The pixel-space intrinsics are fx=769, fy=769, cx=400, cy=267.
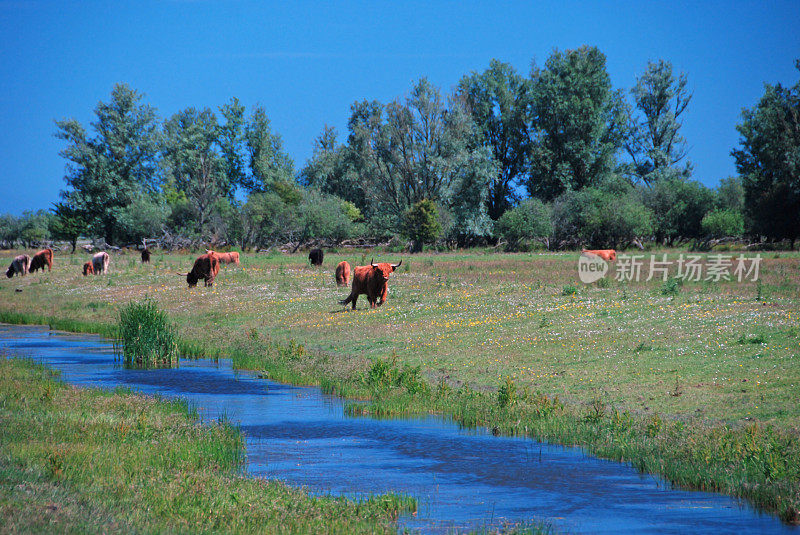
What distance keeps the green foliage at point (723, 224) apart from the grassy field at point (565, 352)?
31.0m

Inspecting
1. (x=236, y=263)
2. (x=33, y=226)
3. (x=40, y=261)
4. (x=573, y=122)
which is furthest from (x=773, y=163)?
(x=33, y=226)

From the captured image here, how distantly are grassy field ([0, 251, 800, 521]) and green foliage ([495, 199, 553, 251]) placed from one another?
3588cm

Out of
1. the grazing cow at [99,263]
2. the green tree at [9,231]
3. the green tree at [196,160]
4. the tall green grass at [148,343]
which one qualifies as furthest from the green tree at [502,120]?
the green tree at [9,231]

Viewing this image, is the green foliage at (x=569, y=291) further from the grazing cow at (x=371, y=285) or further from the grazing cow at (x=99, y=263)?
the grazing cow at (x=99, y=263)

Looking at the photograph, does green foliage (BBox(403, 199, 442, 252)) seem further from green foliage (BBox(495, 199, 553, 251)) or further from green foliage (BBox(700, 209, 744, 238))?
green foliage (BBox(700, 209, 744, 238))

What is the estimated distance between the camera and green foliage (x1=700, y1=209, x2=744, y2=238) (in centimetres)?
6838

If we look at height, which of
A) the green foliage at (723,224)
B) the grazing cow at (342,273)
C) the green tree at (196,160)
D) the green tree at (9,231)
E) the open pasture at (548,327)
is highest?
the green tree at (196,160)

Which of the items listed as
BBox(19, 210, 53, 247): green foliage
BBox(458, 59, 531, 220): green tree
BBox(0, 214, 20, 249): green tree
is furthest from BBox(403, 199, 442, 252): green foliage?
BBox(0, 214, 20, 249): green tree

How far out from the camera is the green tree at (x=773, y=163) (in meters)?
57.1

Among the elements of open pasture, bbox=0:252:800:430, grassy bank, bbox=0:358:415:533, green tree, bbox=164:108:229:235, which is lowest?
grassy bank, bbox=0:358:415:533

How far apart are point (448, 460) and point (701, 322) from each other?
1169 centimetres

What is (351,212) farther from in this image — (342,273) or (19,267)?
(342,273)

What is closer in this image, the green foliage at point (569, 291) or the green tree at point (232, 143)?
the green foliage at point (569, 291)

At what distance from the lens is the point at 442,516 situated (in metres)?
9.41
